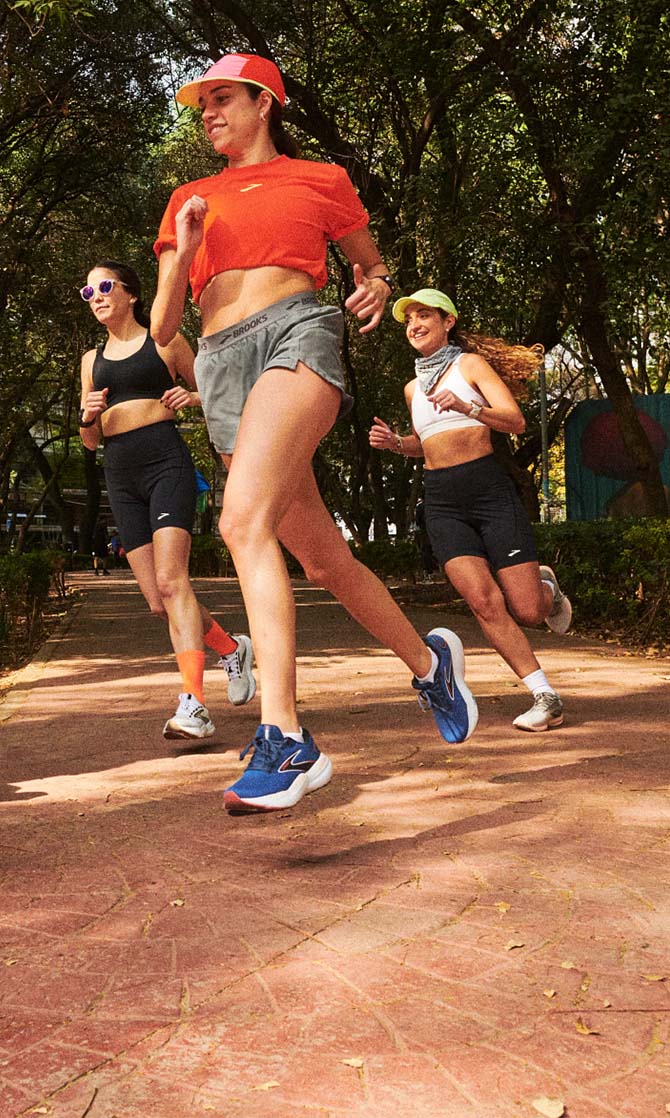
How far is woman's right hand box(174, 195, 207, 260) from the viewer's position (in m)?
3.76

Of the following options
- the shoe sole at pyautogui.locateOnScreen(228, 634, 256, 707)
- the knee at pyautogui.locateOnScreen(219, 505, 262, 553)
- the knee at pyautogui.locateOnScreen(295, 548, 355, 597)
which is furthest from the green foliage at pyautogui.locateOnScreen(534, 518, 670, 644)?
the knee at pyautogui.locateOnScreen(219, 505, 262, 553)

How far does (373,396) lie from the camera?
31.3 m

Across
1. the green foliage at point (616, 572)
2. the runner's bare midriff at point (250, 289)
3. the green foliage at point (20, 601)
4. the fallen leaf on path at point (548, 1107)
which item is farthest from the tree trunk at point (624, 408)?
the fallen leaf on path at point (548, 1107)

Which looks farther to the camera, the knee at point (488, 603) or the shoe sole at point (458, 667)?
the knee at point (488, 603)

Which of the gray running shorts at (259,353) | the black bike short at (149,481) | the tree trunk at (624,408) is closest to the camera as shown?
the gray running shorts at (259,353)

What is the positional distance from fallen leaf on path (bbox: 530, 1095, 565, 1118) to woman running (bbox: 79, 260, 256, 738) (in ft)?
12.0

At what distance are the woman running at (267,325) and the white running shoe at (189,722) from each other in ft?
4.99

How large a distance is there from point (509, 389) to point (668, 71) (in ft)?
25.5

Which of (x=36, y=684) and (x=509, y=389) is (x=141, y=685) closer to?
(x=36, y=684)

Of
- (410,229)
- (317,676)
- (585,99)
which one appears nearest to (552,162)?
(585,99)

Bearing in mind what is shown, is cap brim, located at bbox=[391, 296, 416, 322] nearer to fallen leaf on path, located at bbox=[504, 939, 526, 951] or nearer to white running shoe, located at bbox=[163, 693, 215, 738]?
white running shoe, located at bbox=[163, 693, 215, 738]

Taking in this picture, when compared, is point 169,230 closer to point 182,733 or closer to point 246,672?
point 182,733

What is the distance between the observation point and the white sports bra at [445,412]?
19.4 feet

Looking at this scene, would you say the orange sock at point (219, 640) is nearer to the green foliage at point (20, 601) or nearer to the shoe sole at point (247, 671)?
the shoe sole at point (247, 671)
